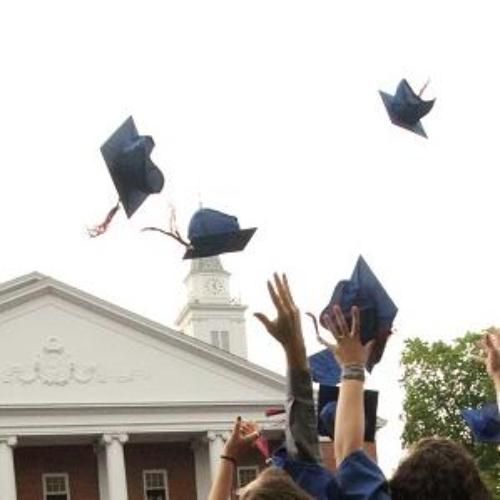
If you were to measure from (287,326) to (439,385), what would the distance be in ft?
124

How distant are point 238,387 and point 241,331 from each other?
51.4 ft

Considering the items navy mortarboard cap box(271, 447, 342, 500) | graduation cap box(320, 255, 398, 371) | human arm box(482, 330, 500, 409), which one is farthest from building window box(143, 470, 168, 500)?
navy mortarboard cap box(271, 447, 342, 500)

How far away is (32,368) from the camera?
105 ft

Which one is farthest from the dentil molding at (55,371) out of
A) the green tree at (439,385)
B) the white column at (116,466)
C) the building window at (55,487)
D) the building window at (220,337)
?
the building window at (220,337)

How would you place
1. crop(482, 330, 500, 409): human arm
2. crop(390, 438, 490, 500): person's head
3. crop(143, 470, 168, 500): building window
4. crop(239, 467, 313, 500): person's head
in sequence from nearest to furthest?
crop(239, 467, 313, 500): person's head → crop(390, 438, 490, 500): person's head → crop(482, 330, 500, 409): human arm → crop(143, 470, 168, 500): building window

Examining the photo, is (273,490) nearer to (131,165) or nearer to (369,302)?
(369,302)

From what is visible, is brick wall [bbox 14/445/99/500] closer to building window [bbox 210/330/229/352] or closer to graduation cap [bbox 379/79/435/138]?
building window [bbox 210/330/229/352]

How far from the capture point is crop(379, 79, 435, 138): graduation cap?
714cm

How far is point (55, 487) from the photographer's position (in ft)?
107

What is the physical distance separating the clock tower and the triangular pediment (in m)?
13.1

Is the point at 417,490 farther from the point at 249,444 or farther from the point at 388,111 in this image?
the point at 388,111

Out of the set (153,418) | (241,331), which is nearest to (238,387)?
(153,418)

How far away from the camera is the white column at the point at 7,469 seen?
3044 cm

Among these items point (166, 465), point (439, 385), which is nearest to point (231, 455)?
point (166, 465)
